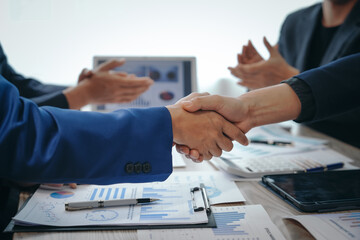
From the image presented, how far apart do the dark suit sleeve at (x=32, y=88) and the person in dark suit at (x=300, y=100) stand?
0.67 m

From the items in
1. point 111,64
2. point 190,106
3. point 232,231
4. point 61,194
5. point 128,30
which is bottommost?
point 232,231

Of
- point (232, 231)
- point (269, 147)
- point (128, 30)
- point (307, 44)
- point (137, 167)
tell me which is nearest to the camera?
point (232, 231)

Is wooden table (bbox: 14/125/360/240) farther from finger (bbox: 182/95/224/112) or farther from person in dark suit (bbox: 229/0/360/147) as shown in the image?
person in dark suit (bbox: 229/0/360/147)

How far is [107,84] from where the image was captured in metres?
1.38

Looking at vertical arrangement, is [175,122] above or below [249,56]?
below

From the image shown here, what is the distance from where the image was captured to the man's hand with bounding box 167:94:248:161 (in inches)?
32.7

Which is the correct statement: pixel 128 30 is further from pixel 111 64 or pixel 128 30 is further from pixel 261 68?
pixel 261 68

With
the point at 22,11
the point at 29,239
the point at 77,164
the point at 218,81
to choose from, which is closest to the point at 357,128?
the point at 218,81

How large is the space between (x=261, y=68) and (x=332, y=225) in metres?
0.95

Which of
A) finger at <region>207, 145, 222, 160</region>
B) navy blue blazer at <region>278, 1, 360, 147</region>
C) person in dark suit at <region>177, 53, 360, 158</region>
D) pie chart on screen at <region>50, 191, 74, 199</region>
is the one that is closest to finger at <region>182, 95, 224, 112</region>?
person in dark suit at <region>177, 53, 360, 158</region>

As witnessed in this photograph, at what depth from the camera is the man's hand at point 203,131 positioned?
2.72 ft

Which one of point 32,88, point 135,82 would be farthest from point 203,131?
point 32,88

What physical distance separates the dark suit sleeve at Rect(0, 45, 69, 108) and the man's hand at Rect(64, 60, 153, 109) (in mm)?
91

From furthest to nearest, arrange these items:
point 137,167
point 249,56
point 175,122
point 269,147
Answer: point 249,56, point 269,147, point 175,122, point 137,167
